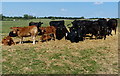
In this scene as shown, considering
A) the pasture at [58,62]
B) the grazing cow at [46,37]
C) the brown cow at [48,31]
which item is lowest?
the pasture at [58,62]

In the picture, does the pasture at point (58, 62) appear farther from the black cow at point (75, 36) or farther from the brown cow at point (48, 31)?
the brown cow at point (48, 31)

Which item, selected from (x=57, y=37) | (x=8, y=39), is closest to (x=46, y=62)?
(x=8, y=39)

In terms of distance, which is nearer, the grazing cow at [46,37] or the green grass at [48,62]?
the green grass at [48,62]

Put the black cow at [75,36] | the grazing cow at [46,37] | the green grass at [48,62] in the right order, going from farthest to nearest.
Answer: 1. the grazing cow at [46,37]
2. the black cow at [75,36]
3. the green grass at [48,62]

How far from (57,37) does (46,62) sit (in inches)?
328

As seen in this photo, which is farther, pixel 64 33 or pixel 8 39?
pixel 64 33

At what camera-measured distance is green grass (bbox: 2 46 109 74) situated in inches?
316

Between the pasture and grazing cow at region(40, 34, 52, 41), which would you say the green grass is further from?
grazing cow at region(40, 34, 52, 41)

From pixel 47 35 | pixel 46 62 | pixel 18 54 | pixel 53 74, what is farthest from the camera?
pixel 47 35

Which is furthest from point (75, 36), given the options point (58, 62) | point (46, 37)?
point (58, 62)

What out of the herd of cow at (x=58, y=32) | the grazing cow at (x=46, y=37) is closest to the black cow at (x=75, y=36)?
the herd of cow at (x=58, y=32)

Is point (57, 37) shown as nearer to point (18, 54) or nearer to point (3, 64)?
point (18, 54)

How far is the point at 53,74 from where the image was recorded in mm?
7574

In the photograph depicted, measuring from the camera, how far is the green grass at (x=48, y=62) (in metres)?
8.02
